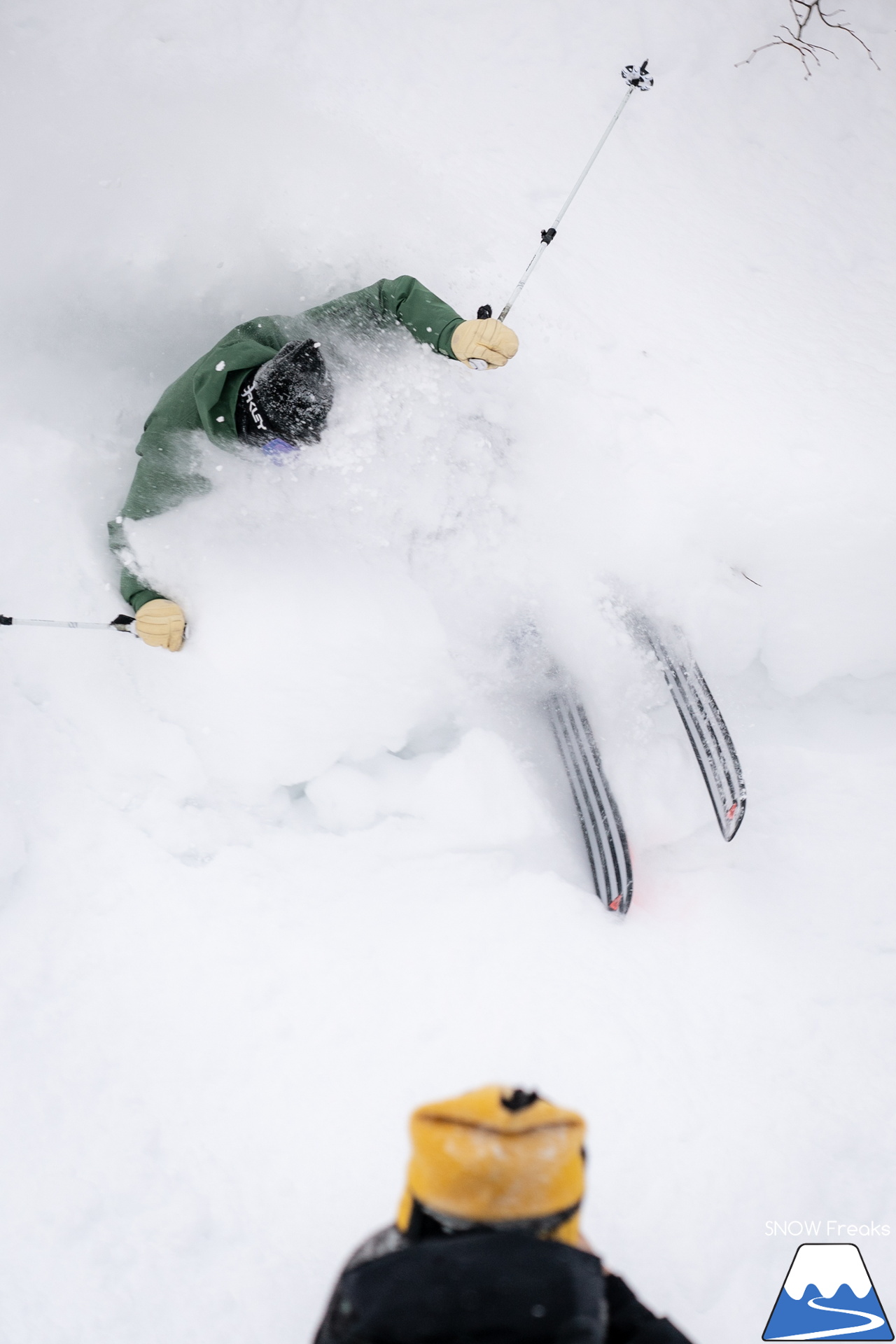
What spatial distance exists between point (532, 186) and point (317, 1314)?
390cm

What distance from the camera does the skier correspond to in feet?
6.37

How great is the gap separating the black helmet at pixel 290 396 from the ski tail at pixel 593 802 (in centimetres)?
149

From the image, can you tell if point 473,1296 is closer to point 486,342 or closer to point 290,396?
point 290,396

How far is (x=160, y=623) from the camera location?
241 centimetres

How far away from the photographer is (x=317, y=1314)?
208 centimetres

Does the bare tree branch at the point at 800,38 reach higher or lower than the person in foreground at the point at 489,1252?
higher

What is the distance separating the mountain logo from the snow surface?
6 cm

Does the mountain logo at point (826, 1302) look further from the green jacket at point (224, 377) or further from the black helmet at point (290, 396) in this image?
the green jacket at point (224, 377)

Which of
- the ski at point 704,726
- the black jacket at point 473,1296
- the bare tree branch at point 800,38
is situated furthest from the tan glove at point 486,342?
the black jacket at point 473,1296

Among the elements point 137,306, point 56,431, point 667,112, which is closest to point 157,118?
point 137,306

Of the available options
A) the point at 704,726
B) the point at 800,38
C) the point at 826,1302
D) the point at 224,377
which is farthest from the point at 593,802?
the point at 800,38

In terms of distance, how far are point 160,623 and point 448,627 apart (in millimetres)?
1112

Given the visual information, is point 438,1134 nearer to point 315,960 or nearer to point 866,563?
point 315,960

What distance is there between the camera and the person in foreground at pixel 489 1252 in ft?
3.09
